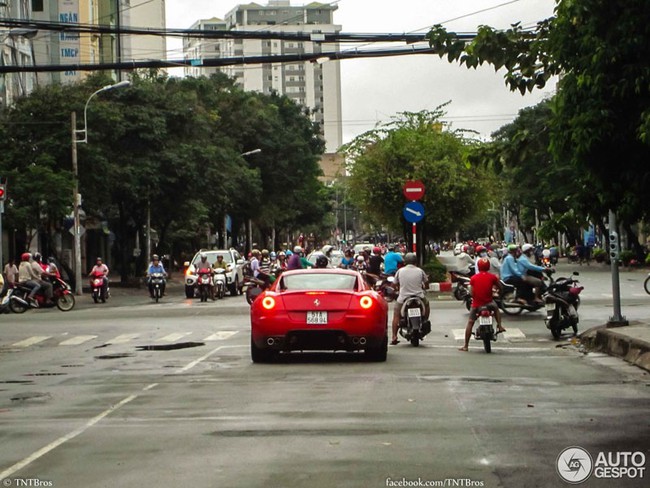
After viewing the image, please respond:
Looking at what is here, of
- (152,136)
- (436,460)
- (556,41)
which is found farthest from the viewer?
(152,136)


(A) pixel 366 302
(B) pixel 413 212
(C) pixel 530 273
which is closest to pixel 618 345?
(A) pixel 366 302

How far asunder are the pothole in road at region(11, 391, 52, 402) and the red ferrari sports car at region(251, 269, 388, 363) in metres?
4.26

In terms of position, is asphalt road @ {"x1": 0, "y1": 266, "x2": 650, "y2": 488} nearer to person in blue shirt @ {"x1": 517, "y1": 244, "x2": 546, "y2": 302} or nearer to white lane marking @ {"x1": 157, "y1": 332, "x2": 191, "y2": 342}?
white lane marking @ {"x1": 157, "y1": 332, "x2": 191, "y2": 342}

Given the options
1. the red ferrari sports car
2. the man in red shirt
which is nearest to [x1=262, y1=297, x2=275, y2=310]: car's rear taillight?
the red ferrari sports car

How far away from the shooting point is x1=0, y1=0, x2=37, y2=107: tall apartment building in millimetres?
62188

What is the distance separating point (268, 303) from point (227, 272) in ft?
102

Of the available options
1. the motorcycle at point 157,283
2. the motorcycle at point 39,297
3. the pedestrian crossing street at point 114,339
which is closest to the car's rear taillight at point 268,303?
the pedestrian crossing street at point 114,339

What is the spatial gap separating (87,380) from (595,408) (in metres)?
7.11

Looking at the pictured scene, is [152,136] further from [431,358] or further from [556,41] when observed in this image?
[556,41]

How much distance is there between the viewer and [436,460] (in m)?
→ 9.34

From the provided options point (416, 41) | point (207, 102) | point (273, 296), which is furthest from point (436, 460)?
point (207, 102)

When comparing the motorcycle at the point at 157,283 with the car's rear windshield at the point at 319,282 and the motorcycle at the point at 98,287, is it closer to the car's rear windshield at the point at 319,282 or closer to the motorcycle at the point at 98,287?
the motorcycle at the point at 98,287

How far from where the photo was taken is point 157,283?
4606cm

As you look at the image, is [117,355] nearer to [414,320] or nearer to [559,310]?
[414,320]
